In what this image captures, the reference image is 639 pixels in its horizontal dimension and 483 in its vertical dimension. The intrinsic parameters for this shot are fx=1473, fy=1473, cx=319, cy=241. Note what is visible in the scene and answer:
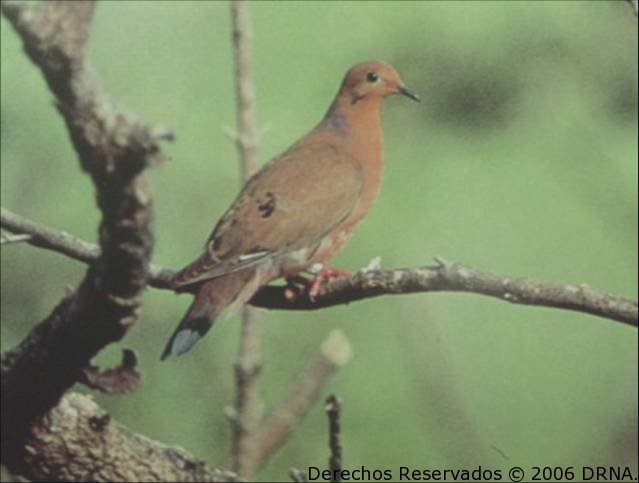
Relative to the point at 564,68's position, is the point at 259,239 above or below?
below

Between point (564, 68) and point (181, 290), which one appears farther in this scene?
point (564, 68)

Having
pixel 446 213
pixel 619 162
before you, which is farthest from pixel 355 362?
pixel 619 162

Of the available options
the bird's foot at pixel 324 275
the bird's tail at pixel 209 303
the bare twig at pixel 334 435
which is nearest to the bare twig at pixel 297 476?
the bare twig at pixel 334 435

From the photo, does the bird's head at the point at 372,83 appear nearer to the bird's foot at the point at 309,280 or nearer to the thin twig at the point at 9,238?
the bird's foot at the point at 309,280

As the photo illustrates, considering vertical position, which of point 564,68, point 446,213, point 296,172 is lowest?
point 296,172

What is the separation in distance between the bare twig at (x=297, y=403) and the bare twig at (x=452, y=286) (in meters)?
0.27

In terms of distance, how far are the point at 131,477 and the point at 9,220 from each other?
505 mm

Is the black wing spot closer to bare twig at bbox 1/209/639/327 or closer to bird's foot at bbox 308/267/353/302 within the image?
Answer: bird's foot at bbox 308/267/353/302

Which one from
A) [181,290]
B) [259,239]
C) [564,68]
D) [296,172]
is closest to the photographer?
[181,290]

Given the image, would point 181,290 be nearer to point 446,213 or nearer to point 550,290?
point 550,290

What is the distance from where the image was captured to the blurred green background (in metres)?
3.73

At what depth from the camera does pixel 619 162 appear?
429cm

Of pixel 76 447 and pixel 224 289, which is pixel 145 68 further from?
pixel 76 447

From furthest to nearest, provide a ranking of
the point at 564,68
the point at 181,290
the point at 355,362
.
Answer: the point at 564,68
the point at 355,362
the point at 181,290
